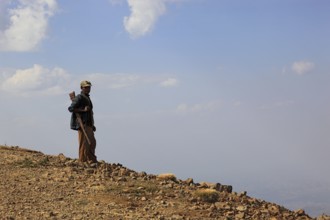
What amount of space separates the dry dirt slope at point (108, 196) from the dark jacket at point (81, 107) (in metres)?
1.24

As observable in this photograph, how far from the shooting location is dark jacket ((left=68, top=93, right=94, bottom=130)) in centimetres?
1418

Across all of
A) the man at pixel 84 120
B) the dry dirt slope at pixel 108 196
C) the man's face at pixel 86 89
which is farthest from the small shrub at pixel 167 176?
the man's face at pixel 86 89

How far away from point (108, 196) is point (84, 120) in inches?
160

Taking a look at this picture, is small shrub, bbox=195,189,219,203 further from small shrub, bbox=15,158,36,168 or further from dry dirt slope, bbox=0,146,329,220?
small shrub, bbox=15,158,36,168

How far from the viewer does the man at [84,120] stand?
14195 millimetres

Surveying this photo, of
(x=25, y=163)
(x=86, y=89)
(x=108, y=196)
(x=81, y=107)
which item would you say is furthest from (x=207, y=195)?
(x=25, y=163)

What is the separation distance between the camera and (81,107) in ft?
46.8

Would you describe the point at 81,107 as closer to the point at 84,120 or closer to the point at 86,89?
the point at 84,120

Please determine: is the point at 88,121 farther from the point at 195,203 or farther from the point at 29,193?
the point at 195,203

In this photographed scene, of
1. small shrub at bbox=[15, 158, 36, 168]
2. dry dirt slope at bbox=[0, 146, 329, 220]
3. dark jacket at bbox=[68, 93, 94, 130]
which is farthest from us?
dark jacket at bbox=[68, 93, 94, 130]

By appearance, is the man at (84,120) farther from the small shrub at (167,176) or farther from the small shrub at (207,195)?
the small shrub at (207,195)

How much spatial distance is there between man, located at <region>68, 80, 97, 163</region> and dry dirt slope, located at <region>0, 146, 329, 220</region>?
618 millimetres

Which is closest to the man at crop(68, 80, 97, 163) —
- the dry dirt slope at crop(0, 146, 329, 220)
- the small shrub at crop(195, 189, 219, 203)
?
the dry dirt slope at crop(0, 146, 329, 220)

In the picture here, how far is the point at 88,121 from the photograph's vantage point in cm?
1441
